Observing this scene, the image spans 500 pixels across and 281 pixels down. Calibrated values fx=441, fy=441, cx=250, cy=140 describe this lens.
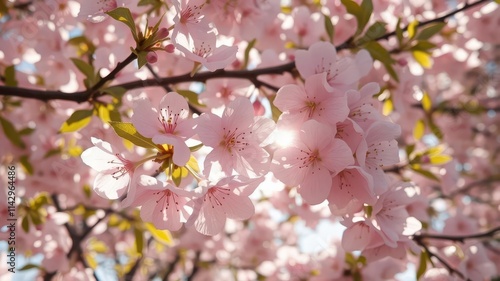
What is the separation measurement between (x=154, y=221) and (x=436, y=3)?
226cm

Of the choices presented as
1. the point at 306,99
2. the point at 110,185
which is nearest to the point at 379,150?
the point at 306,99

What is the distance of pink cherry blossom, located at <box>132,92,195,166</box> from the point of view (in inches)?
41.1

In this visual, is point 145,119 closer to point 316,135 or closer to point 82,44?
point 316,135

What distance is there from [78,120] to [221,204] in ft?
2.19

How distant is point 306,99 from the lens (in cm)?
121

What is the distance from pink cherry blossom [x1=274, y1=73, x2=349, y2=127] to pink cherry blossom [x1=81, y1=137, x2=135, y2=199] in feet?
1.45

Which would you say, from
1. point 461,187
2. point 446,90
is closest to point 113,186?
point 461,187

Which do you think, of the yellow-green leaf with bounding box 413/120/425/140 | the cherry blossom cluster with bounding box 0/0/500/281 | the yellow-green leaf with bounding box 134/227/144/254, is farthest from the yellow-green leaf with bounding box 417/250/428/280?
the yellow-green leaf with bounding box 134/227/144/254

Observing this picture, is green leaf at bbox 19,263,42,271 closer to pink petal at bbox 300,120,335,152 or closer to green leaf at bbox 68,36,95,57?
green leaf at bbox 68,36,95,57

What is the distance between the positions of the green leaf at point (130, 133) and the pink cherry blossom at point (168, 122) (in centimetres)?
3

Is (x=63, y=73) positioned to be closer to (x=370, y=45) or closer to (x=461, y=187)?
(x=370, y=45)

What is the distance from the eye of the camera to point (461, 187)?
4.22 metres

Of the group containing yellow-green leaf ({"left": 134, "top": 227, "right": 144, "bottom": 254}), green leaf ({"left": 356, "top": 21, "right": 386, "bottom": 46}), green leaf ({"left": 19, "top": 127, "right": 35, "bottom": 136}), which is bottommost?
yellow-green leaf ({"left": 134, "top": 227, "right": 144, "bottom": 254})

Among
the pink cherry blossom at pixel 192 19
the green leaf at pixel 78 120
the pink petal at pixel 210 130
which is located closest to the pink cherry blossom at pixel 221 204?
the pink petal at pixel 210 130
